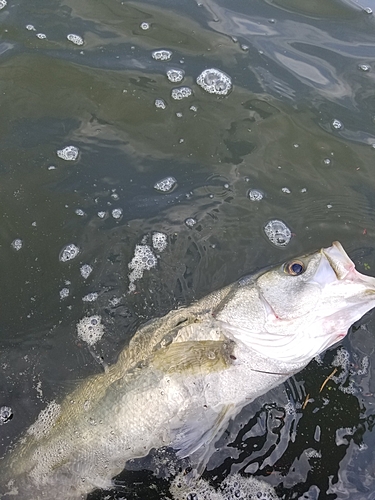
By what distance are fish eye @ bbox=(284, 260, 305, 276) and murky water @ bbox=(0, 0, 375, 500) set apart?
982 millimetres

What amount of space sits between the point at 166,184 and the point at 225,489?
234 cm

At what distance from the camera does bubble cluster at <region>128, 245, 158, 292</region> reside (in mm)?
4105

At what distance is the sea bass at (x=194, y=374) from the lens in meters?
3.00

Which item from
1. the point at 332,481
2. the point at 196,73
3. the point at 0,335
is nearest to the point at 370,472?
the point at 332,481

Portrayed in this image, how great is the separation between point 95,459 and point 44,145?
257cm

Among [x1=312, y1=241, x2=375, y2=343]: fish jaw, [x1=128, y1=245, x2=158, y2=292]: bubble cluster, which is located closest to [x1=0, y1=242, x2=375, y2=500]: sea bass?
[x1=312, y1=241, x2=375, y2=343]: fish jaw

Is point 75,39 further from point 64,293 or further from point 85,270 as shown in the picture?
point 64,293

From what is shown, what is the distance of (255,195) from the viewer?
435cm

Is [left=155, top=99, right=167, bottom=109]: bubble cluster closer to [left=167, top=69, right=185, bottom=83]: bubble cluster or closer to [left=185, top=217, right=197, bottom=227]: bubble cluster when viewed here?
[left=167, top=69, right=185, bottom=83]: bubble cluster

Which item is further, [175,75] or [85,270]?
[175,75]

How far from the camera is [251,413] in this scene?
3.70m

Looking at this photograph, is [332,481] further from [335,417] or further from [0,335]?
[0,335]

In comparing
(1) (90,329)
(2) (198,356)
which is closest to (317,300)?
(2) (198,356)

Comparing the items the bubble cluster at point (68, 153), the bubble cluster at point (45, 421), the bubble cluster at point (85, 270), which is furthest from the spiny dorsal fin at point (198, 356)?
the bubble cluster at point (68, 153)
